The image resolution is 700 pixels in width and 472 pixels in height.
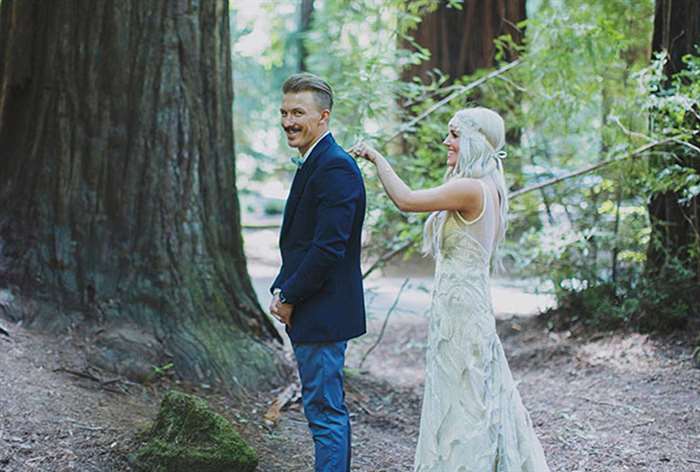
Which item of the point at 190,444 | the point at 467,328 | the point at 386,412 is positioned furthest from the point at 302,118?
the point at 386,412

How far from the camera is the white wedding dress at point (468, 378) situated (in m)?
3.75

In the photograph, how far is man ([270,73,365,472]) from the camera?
3652 millimetres

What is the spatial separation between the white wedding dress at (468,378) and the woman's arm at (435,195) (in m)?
0.06

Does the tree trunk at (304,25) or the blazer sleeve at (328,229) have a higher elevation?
the tree trunk at (304,25)

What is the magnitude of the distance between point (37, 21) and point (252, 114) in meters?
17.3

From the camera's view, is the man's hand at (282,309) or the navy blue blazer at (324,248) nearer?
the navy blue blazer at (324,248)

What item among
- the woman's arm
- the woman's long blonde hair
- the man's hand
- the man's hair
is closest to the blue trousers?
the man's hand

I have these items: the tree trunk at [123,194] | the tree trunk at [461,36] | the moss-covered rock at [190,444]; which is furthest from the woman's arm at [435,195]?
the tree trunk at [461,36]

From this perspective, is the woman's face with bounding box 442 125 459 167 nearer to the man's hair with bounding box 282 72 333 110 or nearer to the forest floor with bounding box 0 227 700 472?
the man's hair with bounding box 282 72 333 110

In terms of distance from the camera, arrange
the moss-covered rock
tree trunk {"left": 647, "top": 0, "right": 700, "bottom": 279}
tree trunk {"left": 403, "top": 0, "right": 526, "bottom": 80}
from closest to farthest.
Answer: the moss-covered rock
tree trunk {"left": 647, "top": 0, "right": 700, "bottom": 279}
tree trunk {"left": 403, "top": 0, "right": 526, "bottom": 80}

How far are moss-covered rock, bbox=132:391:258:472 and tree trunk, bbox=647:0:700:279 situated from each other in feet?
13.9


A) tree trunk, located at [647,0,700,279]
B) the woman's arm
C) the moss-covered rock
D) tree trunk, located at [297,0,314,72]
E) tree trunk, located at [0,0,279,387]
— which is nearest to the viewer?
the woman's arm

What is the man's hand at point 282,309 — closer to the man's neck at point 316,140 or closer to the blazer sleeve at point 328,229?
the blazer sleeve at point 328,229

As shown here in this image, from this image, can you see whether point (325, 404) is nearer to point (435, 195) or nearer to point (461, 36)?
point (435, 195)
